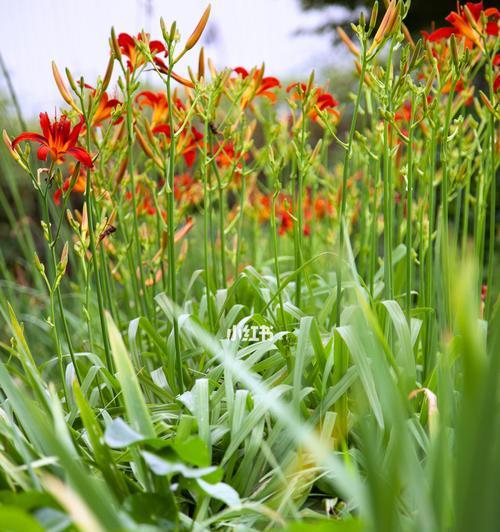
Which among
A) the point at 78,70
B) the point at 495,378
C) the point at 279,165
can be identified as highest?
the point at 78,70

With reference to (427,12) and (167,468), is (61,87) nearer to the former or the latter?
(167,468)

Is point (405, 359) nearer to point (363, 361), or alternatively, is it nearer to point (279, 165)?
point (363, 361)

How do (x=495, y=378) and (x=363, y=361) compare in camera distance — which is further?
(x=363, y=361)

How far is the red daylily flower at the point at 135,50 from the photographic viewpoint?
1.30 meters

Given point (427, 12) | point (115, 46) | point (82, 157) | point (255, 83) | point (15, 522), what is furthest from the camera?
point (427, 12)

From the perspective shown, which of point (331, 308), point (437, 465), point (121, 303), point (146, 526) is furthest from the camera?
point (121, 303)

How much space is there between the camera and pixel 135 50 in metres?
1.38

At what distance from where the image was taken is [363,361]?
3.91ft

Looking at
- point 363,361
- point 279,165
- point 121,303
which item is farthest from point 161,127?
point 121,303

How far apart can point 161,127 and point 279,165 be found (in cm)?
33

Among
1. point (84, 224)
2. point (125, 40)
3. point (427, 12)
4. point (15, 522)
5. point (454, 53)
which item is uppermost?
point (427, 12)

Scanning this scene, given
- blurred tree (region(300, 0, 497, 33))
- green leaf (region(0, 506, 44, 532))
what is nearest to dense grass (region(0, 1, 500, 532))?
green leaf (region(0, 506, 44, 532))

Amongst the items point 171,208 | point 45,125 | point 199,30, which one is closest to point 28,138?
point 45,125

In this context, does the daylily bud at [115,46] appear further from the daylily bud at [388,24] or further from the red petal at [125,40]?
the daylily bud at [388,24]
